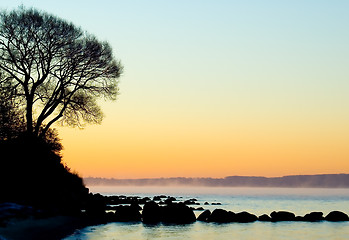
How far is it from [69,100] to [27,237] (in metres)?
22.5

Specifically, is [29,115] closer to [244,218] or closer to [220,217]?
[220,217]

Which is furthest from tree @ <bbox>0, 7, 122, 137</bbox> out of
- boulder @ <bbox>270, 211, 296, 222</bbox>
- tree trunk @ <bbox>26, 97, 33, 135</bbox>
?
boulder @ <bbox>270, 211, 296, 222</bbox>

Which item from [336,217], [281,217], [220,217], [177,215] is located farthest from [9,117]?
[336,217]

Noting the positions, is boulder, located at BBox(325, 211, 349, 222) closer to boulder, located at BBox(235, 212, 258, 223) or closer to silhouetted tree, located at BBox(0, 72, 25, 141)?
boulder, located at BBox(235, 212, 258, 223)

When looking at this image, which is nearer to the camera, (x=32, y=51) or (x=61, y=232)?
(x=61, y=232)

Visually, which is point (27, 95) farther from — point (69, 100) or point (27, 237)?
point (27, 237)

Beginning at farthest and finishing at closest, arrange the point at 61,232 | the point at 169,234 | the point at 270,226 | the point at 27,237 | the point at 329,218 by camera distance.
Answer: the point at 329,218
the point at 270,226
the point at 169,234
the point at 61,232
the point at 27,237

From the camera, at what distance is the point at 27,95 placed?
4412 cm

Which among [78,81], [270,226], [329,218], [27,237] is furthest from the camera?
[329,218]

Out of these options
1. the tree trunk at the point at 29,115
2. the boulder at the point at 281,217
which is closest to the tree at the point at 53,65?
the tree trunk at the point at 29,115

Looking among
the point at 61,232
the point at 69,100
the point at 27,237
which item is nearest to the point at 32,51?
the point at 69,100

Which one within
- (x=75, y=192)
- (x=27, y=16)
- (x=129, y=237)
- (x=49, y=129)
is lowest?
(x=129, y=237)

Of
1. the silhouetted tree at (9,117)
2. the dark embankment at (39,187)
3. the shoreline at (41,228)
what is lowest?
the shoreline at (41,228)

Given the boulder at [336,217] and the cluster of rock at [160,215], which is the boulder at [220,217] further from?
the boulder at [336,217]
